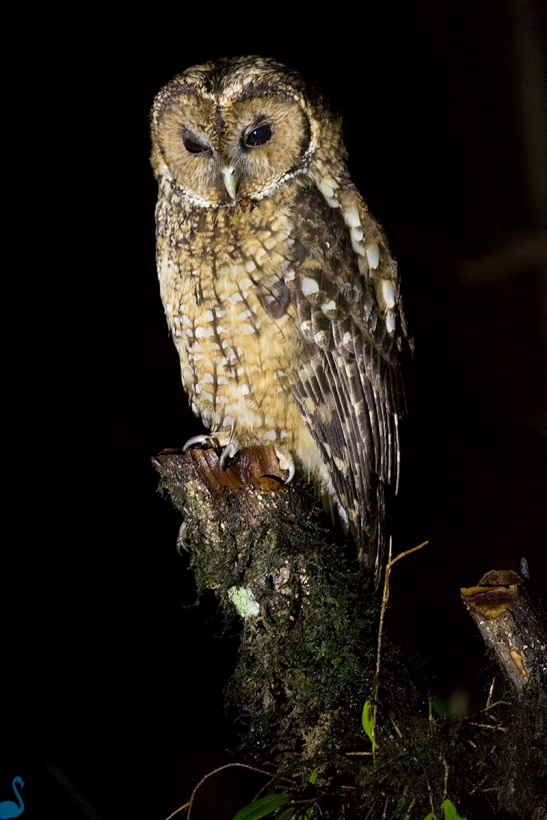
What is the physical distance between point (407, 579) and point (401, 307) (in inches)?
44.6

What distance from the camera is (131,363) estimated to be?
90.3 inches

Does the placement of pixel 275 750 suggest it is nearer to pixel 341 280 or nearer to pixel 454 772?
pixel 454 772

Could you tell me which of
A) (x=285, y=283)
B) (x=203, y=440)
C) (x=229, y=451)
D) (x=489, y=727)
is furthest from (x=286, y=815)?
(x=285, y=283)

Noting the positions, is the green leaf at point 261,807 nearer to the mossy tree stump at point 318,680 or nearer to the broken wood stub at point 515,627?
the mossy tree stump at point 318,680

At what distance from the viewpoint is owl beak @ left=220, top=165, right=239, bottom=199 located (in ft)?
4.86

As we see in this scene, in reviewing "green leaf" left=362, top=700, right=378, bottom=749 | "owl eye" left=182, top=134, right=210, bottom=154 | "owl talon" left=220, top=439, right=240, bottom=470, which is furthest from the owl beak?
"green leaf" left=362, top=700, right=378, bottom=749

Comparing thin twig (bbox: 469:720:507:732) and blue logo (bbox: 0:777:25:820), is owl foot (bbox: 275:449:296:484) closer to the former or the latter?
thin twig (bbox: 469:720:507:732)

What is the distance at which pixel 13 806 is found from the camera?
1.76 metres

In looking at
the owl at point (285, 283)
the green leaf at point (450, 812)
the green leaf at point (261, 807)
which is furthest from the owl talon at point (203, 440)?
the green leaf at point (450, 812)

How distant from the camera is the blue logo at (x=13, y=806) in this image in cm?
171

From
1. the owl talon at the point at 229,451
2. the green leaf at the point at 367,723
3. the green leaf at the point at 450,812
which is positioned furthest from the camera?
the owl talon at the point at 229,451

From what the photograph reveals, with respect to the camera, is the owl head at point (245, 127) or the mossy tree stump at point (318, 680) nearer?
the mossy tree stump at point (318, 680)

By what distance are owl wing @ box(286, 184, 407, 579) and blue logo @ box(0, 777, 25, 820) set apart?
1.08 meters

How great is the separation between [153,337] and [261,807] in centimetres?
162
